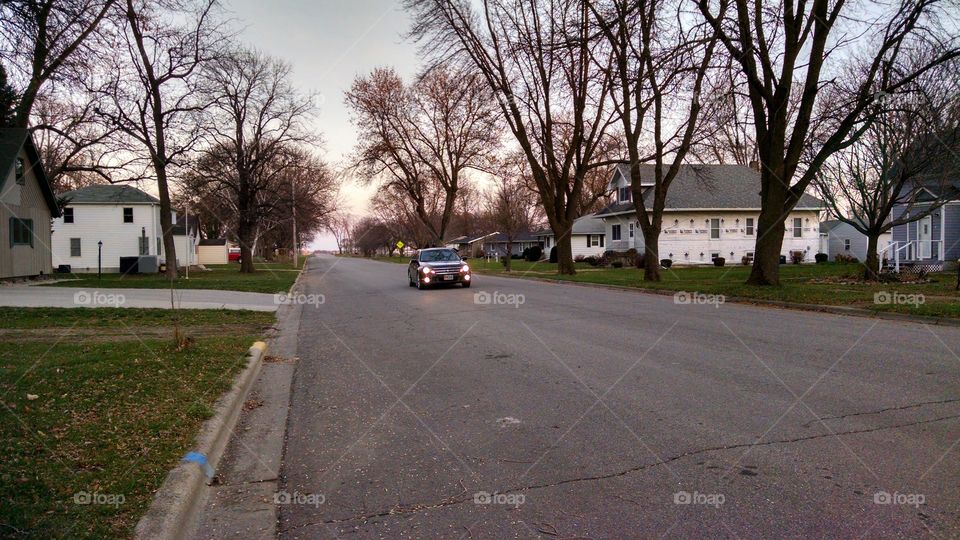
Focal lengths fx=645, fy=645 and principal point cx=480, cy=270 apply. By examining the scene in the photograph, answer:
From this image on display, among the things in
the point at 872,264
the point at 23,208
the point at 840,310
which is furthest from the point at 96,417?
the point at 872,264

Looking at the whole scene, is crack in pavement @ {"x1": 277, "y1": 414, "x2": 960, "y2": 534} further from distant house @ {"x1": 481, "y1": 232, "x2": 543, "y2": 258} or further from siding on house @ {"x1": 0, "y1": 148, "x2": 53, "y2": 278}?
distant house @ {"x1": 481, "y1": 232, "x2": 543, "y2": 258}

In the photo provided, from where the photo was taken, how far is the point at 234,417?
6.44 meters

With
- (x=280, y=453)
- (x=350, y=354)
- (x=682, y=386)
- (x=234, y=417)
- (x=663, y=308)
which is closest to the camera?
(x=280, y=453)

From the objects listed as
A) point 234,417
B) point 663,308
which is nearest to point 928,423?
point 234,417

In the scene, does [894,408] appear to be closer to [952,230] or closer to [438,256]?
[438,256]

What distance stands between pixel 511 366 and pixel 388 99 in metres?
39.6

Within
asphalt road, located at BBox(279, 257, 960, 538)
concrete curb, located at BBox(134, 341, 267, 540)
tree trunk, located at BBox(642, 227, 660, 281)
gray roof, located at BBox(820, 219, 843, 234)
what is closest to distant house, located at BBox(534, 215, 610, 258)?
gray roof, located at BBox(820, 219, 843, 234)

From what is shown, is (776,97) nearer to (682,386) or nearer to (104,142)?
(682,386)

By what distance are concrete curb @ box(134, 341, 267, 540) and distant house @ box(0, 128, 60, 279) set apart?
2269cm

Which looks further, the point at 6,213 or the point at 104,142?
the point at 104,142

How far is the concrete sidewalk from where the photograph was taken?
16656mm

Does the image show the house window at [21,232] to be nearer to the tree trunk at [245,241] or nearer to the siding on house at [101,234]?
the tree trunk at [245,241]

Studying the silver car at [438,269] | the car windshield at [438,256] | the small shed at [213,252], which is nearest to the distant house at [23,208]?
the silver car at [438,269]

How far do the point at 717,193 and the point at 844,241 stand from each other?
11717 millimetres
